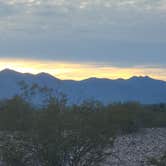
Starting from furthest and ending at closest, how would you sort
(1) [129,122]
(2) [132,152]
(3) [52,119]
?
(1) [129,122] < (2) [132,152] < (3) [52,119]

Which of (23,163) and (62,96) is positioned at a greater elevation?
(62,96)

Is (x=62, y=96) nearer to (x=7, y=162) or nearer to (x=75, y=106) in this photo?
(x=75, y=106)

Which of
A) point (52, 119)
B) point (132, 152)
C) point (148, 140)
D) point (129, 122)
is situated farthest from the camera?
point (129, 122)

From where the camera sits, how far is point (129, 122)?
160ft

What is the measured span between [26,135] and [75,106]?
1.69 meters

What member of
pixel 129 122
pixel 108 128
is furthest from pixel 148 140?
pixel 108 128

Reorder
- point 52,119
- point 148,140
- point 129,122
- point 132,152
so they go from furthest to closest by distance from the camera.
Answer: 1. point 129,122
2. point 148,140
3. point 132,152
4. point 52,119

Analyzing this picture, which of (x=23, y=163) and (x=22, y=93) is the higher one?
(x=22, y=93)

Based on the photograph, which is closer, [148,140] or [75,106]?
[75,106]

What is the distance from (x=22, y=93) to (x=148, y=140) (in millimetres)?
22475

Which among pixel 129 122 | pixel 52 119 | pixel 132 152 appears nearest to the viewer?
pixel 52 119

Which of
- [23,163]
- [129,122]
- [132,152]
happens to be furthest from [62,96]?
[129,122]

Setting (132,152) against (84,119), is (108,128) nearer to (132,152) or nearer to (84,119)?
(84,119)

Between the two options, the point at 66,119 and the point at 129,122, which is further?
the point at 129,122
